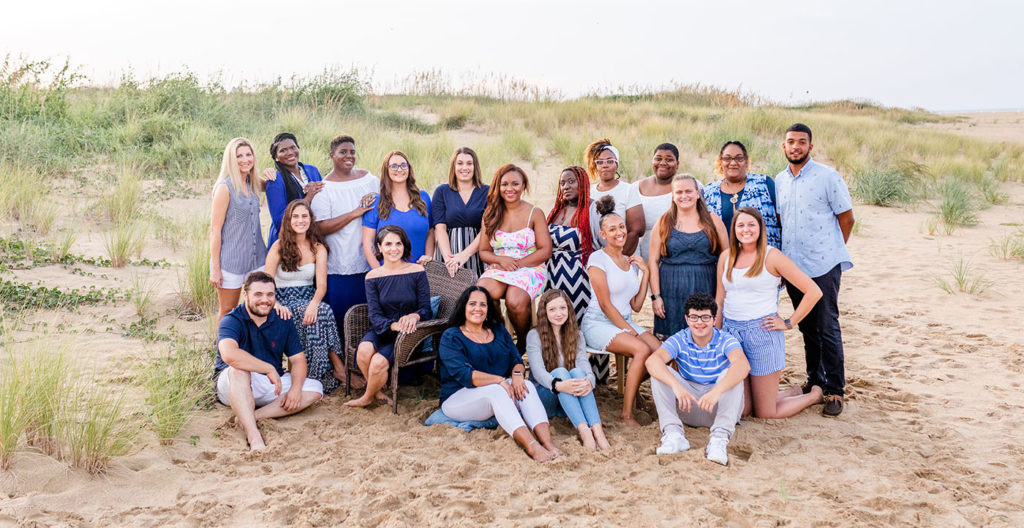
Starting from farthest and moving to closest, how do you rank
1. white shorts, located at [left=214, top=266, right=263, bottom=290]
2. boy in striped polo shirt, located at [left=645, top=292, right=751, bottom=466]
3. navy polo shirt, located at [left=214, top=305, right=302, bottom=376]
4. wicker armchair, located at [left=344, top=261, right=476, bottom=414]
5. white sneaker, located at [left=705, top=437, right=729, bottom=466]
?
1. white shorts, located at [left=214, top=266, right=263, bottom=290]
2. wicker armchair, located at [left=344, top=261, right=476, bottom=414]
3. navy polo shirt, located at [left=214, top=305, right=302, bottom=376]
4. boy in striped polo shirt, located at [left=645, top=292, right=751, bottom=466]
5. white sneaker, located at [left=705, top=437, right=729, bottom=466]

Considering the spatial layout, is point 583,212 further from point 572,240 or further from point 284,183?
point 284,183

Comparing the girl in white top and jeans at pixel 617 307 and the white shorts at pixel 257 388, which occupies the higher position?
the girl in white top and jeans at pixel 617 307

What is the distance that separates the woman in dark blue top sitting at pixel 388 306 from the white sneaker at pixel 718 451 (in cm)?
203

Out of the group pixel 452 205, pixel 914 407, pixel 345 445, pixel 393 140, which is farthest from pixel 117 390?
pixel 393 140

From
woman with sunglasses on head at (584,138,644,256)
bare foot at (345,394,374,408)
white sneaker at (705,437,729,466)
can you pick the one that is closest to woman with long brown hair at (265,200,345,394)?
bare foot at (345,394,374,408)

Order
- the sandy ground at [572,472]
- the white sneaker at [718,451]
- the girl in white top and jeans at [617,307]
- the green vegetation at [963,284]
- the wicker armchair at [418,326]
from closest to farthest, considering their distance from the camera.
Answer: the sandy ground at [572,472] < the white sneaker at [718,451] < the girl in white top and jeans at [617,307] < the wicker armchair at [418,326] < the green vegetation at [963,284]

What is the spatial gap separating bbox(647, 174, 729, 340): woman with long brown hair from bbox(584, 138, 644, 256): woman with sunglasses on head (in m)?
0.37

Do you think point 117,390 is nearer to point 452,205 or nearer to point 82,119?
point 452,205

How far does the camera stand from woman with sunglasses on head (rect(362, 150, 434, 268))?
5.53 metres

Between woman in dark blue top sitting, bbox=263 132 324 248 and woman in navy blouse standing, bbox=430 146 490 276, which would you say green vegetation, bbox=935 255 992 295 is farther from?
woman in dark blue top sitting, bbox=263 132 324 248

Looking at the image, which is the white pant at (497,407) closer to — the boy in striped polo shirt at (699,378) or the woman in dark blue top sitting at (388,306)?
the woman in dark blue top sitting at (388,306)

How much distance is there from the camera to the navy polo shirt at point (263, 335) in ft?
15.1

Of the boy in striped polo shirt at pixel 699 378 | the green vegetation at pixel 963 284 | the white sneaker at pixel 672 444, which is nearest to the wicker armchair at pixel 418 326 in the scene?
the boy in striped polo shirt at pixel 699 378

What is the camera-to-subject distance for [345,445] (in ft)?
14.6
